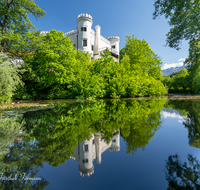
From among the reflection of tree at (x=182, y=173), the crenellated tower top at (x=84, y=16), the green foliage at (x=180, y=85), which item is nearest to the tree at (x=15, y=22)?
the reflection of tree at (x=182, y=173)

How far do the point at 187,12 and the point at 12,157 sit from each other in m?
7.47

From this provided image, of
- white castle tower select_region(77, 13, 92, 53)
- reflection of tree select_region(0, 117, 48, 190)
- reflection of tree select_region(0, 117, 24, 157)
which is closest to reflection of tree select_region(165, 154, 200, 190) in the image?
reflection of tree select_region(0, 117, 48, 190)

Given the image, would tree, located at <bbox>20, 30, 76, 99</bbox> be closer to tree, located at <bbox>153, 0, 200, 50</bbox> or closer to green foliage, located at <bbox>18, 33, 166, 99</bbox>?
green foliage, located at <bbox>18, 33, 166, 99</bbox>

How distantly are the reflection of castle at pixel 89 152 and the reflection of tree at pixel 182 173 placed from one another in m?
1.13

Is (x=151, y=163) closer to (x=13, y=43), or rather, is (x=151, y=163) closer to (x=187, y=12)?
(x=187, y=12)

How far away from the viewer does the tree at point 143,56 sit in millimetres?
28672

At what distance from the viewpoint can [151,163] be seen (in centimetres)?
226

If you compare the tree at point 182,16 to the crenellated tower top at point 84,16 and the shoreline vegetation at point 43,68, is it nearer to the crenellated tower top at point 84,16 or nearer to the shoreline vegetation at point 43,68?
the shoreline vegetation at point 43,68

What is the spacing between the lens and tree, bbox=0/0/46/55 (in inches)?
485

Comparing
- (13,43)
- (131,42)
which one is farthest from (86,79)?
(131,42)

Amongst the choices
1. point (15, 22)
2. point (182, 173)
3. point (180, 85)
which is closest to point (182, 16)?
point (182, 173)

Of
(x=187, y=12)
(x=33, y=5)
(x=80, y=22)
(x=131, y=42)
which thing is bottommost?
(x=187, y=12)

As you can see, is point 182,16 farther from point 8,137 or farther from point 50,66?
point 50,66

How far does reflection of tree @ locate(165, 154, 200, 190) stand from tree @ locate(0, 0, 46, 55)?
15005 mm
